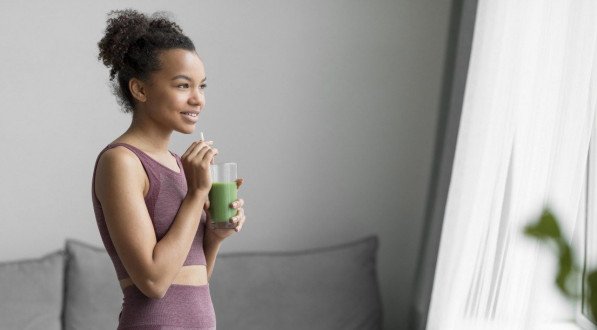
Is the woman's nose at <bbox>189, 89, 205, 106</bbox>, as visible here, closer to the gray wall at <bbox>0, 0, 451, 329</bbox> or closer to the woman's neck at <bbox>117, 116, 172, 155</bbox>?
the woman's neck at <bbox>117, 116, 172, 155</bbox>

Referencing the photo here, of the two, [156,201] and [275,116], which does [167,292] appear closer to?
[156,201]

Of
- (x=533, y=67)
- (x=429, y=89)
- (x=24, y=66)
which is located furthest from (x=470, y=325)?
(x=24, y=66)

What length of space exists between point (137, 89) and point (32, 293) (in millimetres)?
1382

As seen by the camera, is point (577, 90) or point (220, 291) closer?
point (577, 90)

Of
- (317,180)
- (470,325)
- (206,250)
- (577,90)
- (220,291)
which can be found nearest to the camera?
(206,250)

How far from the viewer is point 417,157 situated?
3.29 metres

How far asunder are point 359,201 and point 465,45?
997 millimetres

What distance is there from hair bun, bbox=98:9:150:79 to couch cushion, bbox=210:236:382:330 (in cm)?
142

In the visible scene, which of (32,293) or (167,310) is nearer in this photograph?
(167,310)

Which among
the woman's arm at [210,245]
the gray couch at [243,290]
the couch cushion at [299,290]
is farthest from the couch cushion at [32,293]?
the woman's arm at [210,245]

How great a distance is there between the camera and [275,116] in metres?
3.18

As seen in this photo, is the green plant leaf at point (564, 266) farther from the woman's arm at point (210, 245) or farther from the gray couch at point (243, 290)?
the gray couch at point (243, 290)

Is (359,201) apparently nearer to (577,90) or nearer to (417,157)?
(417,157)

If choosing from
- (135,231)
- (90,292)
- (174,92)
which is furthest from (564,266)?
(90,292)
